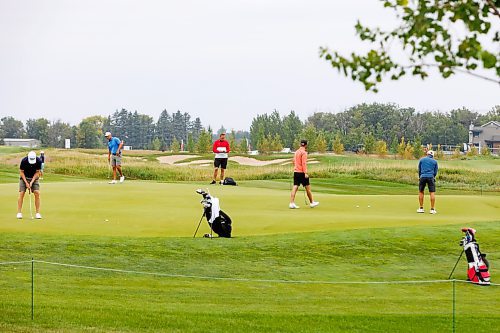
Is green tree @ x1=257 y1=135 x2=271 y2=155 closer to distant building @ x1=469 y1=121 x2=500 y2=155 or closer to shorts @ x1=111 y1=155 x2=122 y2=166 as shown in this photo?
distant building @ x1=469 y1=121 x2=500 y2=155

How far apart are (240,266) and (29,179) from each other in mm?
7012

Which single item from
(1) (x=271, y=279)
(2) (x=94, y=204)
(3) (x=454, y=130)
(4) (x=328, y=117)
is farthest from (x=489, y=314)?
(4) (x=328, y=117)

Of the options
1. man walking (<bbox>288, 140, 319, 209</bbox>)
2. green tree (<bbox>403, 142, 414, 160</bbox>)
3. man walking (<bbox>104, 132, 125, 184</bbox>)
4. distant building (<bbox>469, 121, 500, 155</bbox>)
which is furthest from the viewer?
distant building (<bbox>469, 121, 500, 155</bbox>)

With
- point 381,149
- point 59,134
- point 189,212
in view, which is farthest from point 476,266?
point 59,134

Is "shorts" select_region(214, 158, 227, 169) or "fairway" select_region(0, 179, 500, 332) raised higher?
"shorts" select_region(214, 158, 227, 169)

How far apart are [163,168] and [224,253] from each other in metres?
39.3

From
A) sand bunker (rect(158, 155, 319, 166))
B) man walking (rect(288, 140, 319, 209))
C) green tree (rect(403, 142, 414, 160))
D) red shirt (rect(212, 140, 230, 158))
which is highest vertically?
red shirt (rect(212, 140, 230, 158))

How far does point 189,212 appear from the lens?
2053 cm

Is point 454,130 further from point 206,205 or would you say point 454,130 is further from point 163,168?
point 206,205

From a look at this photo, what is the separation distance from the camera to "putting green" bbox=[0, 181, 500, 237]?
1880cm

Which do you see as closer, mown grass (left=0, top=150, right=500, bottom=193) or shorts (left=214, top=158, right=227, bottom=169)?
shorts (left=214, top=158, right=227, bottom=169)

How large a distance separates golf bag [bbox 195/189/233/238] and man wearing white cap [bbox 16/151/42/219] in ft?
15.3

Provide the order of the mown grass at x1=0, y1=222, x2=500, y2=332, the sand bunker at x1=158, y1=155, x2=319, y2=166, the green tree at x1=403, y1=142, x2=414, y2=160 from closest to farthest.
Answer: the mown grass at x1=0, y1=222, x2=500, y2=332 < the sand bunker at x1=158, y1=155, x2=319, y2=166 < the green tree at x1=403, y1=142, x2=414, y2=160

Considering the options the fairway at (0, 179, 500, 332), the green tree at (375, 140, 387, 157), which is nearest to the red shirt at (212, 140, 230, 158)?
the fairway at (0, 179, 500, 332)
